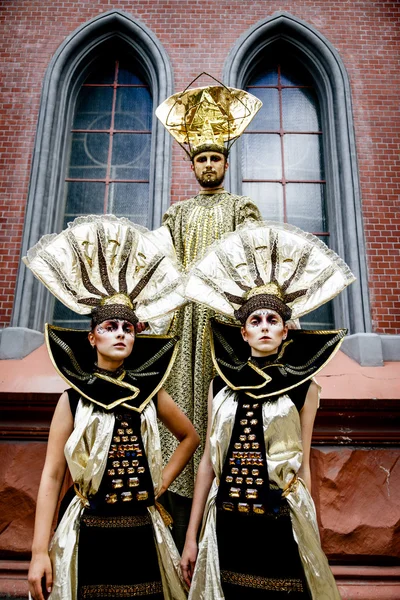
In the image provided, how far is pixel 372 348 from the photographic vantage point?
475 centimetres

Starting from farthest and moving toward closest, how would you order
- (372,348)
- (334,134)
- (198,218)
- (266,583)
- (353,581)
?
(334,134) < (372,348) < (353,581) < (198,218) < (266,583)

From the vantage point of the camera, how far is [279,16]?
6.06m

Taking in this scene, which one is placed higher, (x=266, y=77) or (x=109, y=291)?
(x=266, y=77)

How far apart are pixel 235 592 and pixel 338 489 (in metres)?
1.93

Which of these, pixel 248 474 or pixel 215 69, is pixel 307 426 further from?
pixel 215 69

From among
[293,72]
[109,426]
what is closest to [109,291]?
[109,426]

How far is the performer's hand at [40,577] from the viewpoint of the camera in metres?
1.99

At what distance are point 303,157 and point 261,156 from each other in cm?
49

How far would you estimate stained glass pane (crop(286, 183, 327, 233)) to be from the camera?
579 centimetres

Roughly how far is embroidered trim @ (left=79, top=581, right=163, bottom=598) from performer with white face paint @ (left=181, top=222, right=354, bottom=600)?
197mm

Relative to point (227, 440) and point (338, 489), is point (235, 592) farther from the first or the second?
point (338, 489)

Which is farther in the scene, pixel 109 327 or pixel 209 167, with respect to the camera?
pixel 209 167

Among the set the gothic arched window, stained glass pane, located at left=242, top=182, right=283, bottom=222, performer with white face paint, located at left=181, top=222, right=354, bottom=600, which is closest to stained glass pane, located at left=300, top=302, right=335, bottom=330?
the gothic arched window

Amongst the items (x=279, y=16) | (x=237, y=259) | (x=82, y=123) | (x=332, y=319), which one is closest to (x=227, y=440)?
(x=237, y=259)
